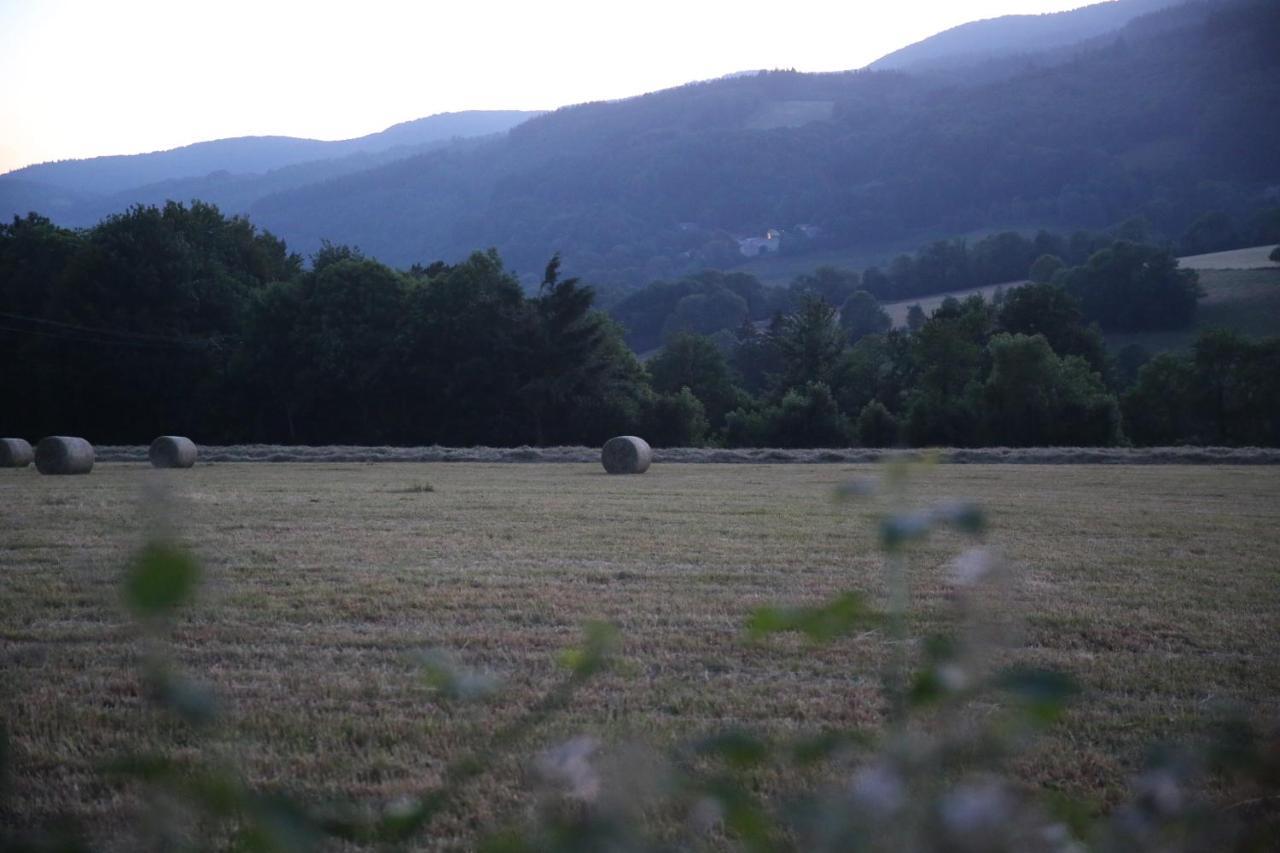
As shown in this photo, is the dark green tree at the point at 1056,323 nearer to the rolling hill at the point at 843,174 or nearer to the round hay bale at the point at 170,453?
the round hay bale at the point at 170,453

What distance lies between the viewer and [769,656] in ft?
21.4

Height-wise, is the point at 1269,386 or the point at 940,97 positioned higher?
the point at 940,97

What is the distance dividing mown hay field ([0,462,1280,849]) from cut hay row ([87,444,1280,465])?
43.0ft

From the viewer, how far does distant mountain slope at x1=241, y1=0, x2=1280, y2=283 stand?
420 ft

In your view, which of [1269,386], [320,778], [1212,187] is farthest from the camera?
[1212,187]

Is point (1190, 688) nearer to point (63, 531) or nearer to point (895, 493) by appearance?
point (895, 493)

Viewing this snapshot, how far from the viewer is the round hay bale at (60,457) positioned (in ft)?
80.0

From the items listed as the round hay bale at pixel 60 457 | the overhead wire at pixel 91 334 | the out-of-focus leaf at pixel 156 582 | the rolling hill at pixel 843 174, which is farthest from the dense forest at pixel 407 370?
the rolling hill at pixel 843 174

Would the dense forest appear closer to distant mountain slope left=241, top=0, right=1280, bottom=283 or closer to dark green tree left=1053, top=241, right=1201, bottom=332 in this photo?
dark green tree left=1053, top=241, right=1201, bottom=332

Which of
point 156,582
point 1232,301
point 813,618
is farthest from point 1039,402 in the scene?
point 156,582

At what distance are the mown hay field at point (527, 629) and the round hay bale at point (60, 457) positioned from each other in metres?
10.1

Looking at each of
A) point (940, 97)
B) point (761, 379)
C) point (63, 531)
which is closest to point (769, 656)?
point (63, 531)

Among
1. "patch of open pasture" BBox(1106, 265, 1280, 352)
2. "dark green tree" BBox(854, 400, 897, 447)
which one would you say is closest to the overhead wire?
"dark green tree" BBox(854, 400, 897, 447)

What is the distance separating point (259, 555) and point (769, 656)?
6099 mm
